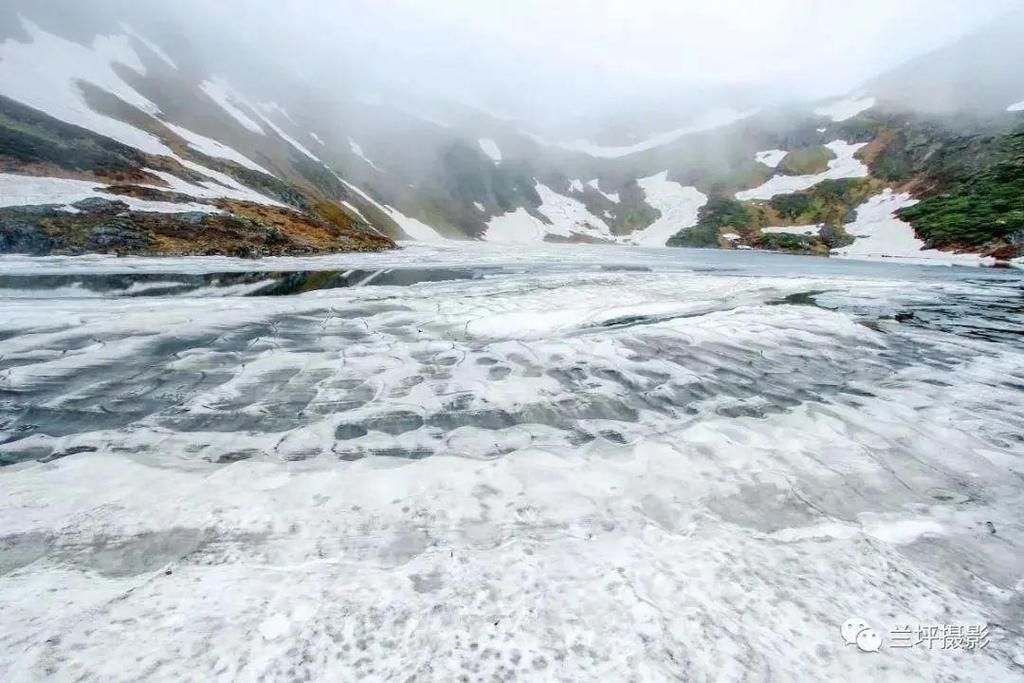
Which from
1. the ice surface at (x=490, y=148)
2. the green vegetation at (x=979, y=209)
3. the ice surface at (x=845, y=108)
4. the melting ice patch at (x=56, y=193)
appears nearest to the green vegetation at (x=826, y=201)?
the green vegetation at (x=979, y=209)

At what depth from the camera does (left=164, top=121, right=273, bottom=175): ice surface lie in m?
59.1

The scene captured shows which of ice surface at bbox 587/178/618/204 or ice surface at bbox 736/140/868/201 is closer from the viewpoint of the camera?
ice surface at bbox 736/140/868/201

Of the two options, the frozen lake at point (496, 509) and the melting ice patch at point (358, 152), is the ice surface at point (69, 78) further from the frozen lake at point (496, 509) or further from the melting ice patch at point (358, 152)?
the frozen lake at point (496, 509)

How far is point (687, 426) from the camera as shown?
6.43 metres

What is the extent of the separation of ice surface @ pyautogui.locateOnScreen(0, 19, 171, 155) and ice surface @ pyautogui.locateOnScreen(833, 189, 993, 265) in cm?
10106

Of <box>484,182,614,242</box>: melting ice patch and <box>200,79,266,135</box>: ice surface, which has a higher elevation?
<box>200,79,266,135</box>: ice surface

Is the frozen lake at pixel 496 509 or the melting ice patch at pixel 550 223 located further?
the melting ice patch at pixel 550 223

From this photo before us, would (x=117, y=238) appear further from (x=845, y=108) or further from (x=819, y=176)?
(x=845, y=108)

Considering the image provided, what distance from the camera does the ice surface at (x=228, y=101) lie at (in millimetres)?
84625

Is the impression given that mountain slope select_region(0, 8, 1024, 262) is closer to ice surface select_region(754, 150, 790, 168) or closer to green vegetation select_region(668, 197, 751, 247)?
green vegetation select_region(668, 197, 751, 247)

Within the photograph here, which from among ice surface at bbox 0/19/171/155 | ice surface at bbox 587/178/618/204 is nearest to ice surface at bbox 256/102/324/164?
ice surface at bbox 0/19/171/155

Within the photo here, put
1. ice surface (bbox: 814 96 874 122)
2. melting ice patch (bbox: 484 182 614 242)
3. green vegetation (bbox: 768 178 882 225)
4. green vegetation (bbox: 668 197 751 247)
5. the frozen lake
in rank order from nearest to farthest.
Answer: the frozen lake → green vegetation (bbox: 768 178 882 225) → green vegetation (bbox: 668 197 751 247) → melting ice patch (bbox: 484 182 614 242) → ice surface (bbox: 814 96 874 122)

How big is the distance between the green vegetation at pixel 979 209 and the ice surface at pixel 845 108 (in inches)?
2554

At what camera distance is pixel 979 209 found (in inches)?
3268
